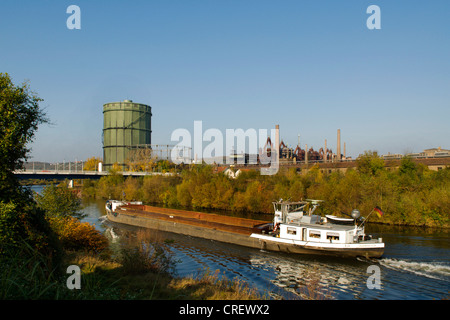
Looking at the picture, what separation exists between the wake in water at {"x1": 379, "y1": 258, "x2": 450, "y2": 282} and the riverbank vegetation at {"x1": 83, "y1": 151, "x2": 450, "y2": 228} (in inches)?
662

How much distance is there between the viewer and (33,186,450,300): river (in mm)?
17984

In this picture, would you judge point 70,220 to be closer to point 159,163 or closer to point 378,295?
point 378,295

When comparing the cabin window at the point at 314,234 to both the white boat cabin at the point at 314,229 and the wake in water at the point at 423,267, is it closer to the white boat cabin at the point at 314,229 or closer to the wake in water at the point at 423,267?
the white boat cabin at the point at 314,229

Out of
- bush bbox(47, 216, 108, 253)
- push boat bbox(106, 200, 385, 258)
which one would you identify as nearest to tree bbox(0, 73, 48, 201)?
bush bbox(47, 216, 108, 253)

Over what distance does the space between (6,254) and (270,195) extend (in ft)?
152

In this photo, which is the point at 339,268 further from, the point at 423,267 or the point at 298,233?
the point at 423,267

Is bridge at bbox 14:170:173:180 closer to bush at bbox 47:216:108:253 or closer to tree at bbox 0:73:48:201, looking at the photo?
bush at bbox 47:216:108:253

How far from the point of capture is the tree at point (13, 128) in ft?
40.9

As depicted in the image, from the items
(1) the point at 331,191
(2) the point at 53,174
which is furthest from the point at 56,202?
(2) the point at 53,174

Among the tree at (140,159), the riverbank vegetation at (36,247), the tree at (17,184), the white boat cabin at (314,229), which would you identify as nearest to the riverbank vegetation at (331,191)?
the white boat cabin at (314,229)

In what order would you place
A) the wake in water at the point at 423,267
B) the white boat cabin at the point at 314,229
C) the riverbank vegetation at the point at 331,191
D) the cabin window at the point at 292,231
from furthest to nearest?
the riverbank vegetation at the point at 331,191, the cabin window at the point at 292,231, the white boat cabin at the point at 314,229, the wake in water at the point at 423,267

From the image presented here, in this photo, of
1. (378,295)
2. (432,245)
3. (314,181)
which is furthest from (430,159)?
(378,295)

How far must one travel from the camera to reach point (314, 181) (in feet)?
184
